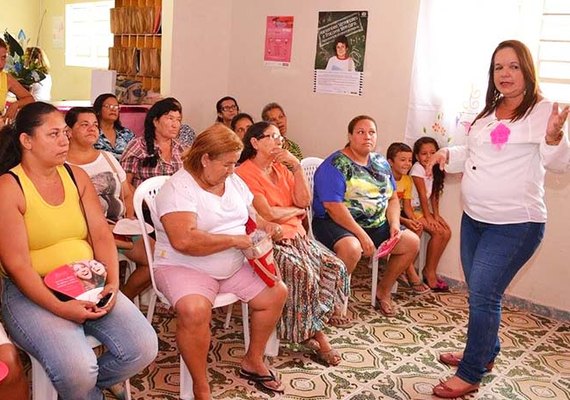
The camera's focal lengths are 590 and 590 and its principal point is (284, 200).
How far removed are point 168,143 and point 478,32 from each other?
75.9 inches

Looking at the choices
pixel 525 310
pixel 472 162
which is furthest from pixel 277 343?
pixel 525 310

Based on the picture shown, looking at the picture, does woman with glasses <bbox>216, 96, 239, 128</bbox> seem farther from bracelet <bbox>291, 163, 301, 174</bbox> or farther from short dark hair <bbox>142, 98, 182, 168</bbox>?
bracelet <bbox>291, 163, 301, 174</bbox>

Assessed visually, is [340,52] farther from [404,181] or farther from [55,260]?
[55,260]

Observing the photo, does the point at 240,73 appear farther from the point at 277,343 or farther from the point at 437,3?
the point at 277,343

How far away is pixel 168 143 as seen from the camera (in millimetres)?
3332

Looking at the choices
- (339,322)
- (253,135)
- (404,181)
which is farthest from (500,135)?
→ (404,181)

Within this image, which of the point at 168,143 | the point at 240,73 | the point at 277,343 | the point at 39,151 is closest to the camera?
the point at 39,151

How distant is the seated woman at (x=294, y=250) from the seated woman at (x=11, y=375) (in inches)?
46.8

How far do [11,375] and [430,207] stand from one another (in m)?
2.81

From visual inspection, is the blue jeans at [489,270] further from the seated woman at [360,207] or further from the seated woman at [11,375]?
the seated woman at [11,375]

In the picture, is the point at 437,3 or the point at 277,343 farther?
the point at 437,3

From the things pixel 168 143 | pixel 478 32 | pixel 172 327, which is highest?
pixel 478 32

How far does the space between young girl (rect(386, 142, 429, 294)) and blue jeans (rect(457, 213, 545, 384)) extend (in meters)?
1.31

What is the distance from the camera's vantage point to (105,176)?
9.67 ft
